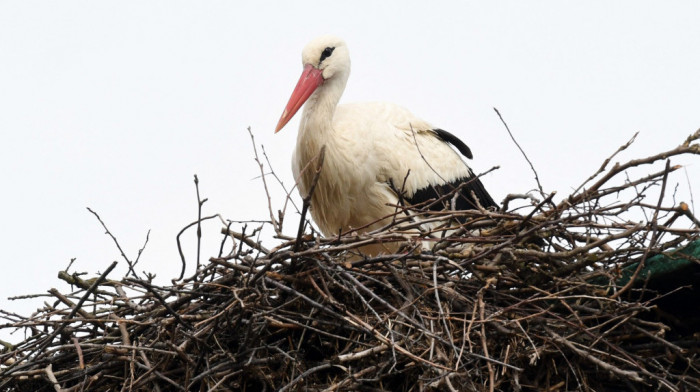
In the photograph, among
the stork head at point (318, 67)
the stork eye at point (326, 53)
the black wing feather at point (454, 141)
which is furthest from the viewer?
the black wing feather at point (454, 141)

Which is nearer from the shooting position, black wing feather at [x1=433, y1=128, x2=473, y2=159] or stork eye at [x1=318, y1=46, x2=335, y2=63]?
stork eye at [x1=318, y1=46, x2=335, y2=63]

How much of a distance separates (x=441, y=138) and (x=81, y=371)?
2.18 meters

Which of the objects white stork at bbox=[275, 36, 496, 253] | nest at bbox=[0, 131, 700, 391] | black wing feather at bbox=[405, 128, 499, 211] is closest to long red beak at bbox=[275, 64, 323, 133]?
white stork at bbox=[275, 36, 496, 253]

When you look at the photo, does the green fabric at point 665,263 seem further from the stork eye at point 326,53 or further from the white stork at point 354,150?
the stork eye at point 326,53

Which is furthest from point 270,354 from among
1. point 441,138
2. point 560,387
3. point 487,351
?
point 441,138

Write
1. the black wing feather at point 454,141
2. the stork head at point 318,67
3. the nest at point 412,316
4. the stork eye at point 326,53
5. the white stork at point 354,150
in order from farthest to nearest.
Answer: the black wing feather at point 454,141, the stork eye at point 326,53, the stork head at point 318,67, the white stork at point 354,150, the nest at point 412,316

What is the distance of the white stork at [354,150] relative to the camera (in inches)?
173

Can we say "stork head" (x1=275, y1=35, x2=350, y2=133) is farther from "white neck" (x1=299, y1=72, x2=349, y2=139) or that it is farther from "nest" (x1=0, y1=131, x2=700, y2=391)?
"nest" (x1=0, y1=131, x2=700, y2=391)

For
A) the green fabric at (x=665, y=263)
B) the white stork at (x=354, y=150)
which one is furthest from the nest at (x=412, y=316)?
the white stork at (x=354, y=150)

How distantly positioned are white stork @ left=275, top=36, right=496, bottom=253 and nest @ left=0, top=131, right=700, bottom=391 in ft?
3.35

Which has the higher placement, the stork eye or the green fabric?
the stork eye

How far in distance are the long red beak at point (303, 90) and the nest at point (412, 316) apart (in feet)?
4.20

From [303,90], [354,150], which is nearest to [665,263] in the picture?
[354,150]

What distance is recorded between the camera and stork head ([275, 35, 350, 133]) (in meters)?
4.52
